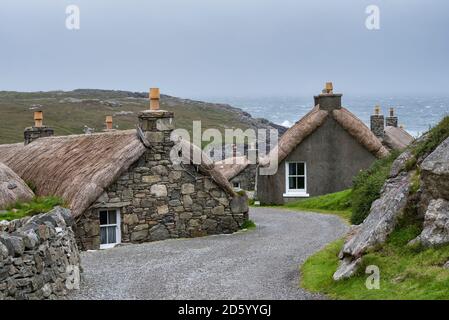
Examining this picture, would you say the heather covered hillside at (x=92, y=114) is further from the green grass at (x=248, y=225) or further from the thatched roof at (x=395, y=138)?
the green grass at (x=248, y=225)

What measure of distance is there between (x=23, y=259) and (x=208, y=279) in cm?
392

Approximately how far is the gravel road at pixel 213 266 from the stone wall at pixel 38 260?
1.54 ft

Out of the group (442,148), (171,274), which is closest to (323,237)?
(171,274)

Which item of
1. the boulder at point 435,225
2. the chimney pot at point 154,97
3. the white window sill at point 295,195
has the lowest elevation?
the white window sill at point 295,195

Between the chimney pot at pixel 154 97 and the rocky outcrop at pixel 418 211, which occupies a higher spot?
the chimney pot at pixel 154 97

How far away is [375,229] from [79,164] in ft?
41.1

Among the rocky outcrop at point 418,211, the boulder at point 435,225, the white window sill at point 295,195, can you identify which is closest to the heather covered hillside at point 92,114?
the white window sill at point 295,195

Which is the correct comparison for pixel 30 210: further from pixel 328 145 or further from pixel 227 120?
pixel 227 120

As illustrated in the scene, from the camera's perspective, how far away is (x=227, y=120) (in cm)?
14912

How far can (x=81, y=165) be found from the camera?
22.6m

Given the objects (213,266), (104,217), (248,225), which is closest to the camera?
(213,266)

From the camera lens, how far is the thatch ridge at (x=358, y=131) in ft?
103

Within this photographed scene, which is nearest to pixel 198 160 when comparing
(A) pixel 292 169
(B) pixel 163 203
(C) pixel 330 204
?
(B) pixel 163 203

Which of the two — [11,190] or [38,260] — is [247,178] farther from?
[38,260]
